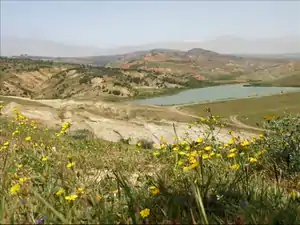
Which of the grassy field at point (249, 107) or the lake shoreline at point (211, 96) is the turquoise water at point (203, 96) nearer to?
the lake shoreline at point (211, 96)

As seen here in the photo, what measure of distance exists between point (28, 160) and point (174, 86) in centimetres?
11245

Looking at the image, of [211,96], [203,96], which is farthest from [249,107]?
[203,96]

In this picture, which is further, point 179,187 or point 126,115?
point 126,115

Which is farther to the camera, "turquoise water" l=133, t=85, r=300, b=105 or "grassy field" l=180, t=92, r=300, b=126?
"turquoise water" l=133, t=85, r=300, b=105

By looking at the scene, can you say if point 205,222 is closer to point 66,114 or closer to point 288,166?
point 288,166

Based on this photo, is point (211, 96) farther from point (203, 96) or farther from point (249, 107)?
point (249, 107)

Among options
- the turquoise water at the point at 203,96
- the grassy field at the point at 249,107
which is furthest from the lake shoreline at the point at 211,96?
the grassy field at the point at 249,107

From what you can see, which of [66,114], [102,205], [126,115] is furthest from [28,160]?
[126,115]

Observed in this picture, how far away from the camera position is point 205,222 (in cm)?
201

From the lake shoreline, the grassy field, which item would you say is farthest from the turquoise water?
the grassy field

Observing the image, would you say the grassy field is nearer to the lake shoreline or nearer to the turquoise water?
the lake shoreline

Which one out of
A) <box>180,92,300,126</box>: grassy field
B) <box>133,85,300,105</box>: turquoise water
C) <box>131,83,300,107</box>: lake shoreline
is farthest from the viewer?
<box>133,85,300,105</box>: turquoise water

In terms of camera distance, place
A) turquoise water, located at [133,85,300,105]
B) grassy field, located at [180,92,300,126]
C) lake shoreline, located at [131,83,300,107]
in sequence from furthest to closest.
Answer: turquoise water, located at [133,85,300,105] < lake shoreline, located at [131,83,300,107] < grassy field, located at [180,92,300,126]

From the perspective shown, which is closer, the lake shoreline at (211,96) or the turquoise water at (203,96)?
the lake shoreline at (211,96)
